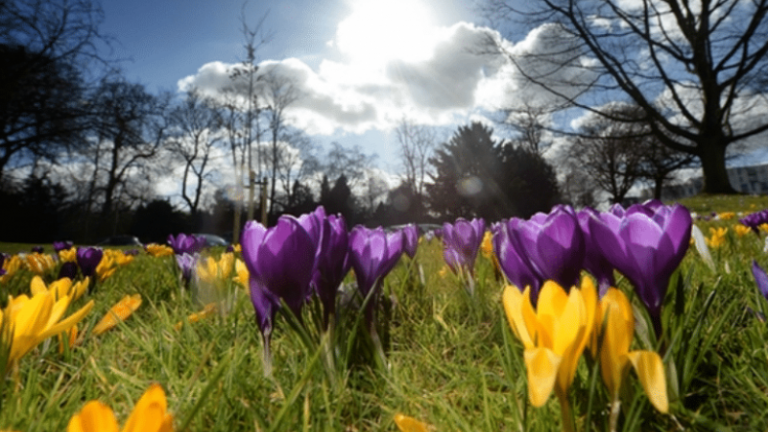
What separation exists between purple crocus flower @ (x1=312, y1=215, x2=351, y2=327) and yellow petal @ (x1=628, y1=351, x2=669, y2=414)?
2.04 feet

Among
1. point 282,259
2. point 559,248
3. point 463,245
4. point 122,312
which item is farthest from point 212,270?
point 559,248

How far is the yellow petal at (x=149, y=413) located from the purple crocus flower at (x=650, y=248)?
0.69 m

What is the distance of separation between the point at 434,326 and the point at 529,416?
1.95 ft

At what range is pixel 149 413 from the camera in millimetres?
379

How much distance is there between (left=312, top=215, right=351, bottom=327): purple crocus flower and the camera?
0.97m

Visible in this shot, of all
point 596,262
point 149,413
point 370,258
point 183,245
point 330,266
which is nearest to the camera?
point 149,413

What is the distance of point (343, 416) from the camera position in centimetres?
83

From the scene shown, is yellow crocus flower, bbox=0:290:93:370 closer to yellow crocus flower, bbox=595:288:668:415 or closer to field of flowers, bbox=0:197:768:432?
field of flowers, bbox=0:197:768:432

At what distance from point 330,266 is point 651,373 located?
0.65 meters

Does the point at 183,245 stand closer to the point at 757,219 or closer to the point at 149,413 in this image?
the point at 149,413

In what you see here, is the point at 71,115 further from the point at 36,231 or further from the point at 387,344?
the point at 36,231

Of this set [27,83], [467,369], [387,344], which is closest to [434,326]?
[387,344]

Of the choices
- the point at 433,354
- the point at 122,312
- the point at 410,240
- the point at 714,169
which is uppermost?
the point at 714,169

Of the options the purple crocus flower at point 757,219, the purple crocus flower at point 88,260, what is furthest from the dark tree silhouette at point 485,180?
the purple crocus flower at point 88,260
